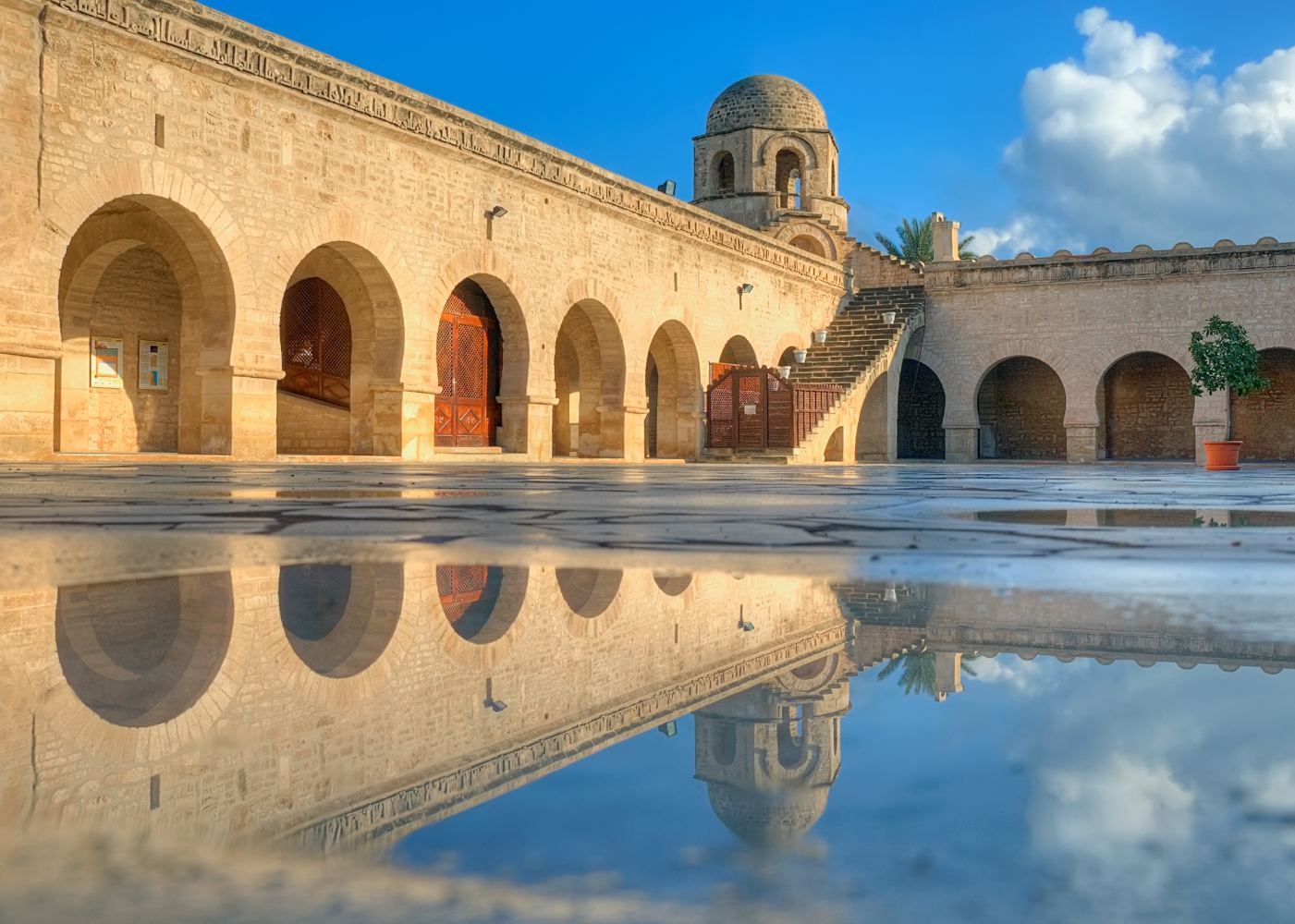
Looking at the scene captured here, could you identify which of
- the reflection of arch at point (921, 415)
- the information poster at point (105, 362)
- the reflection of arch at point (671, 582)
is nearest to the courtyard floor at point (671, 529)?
the reflection of arch at point (671, 582)

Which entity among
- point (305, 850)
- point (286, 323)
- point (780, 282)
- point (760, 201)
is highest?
point (760, 201)

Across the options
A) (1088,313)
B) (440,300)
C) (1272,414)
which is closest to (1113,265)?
(1088,313)

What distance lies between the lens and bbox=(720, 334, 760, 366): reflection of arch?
26.3 metres

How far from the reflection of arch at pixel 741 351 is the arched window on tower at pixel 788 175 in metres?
10.9

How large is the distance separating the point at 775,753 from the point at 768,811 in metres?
0.15

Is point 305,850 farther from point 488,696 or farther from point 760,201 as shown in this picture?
point 760,201

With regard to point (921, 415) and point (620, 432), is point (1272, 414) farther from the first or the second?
point (620, 432)

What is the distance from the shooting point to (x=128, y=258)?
17109 millimetres

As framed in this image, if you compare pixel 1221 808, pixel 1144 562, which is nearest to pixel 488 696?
pixel 1221 808

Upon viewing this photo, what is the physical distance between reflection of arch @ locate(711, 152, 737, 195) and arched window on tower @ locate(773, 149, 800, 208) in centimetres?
143

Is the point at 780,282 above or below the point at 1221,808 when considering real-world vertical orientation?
above

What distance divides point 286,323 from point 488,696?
18182mm

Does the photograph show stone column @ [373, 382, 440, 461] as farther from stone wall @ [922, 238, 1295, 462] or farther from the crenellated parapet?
the crenellated parapet

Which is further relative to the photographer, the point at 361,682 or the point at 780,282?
the point at 780,282
